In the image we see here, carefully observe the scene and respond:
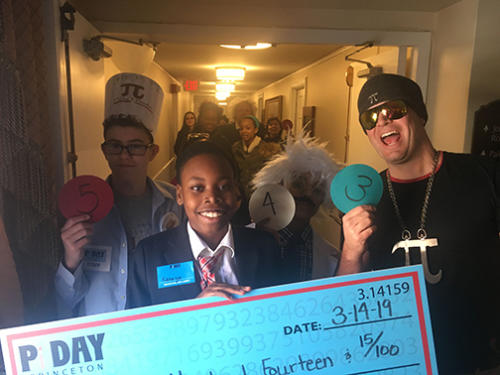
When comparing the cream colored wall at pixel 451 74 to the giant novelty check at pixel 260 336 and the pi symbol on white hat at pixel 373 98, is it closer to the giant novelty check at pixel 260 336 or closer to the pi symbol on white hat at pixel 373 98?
the pi symbol on white hat at pixel 373 98

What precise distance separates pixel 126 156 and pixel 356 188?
0.70 m

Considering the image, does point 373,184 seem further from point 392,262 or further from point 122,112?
point 122,112

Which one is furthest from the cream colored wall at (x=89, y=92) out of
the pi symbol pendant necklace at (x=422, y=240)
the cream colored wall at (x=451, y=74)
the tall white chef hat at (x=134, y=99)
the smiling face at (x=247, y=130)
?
the cream colored wall at (x=451, y=74)

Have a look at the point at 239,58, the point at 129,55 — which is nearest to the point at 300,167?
the point at 129,55

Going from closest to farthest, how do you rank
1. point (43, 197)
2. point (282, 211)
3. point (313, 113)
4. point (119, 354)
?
point (119, 354)
point (282, 211)
point (43, 197)
point (313, 113)

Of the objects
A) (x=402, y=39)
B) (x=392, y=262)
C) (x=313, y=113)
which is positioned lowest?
(x=392, y=262)

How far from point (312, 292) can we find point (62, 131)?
1.30 meters

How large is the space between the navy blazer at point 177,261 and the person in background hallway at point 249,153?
867 millimetres

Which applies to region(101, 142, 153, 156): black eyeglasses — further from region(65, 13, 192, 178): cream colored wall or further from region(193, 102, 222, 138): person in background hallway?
region(193, 102, 222, 138): person in background hallway

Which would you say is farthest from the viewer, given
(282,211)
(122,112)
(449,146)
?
(449,146)

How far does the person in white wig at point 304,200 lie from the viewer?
1097mm

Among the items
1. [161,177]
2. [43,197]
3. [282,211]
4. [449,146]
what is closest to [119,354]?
[282,211]

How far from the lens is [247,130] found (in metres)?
3.17

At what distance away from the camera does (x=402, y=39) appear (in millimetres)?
2230
